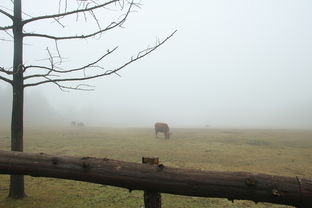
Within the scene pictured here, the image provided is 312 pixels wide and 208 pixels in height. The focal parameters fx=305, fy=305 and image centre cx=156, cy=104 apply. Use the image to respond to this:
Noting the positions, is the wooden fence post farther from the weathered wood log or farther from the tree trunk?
the tree trunk

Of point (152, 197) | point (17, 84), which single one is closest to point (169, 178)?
point (152, 197)

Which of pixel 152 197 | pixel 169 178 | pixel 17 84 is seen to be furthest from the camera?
pixel 17 84

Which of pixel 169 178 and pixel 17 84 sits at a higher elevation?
pixel 17 84

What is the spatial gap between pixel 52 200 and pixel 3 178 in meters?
3.19

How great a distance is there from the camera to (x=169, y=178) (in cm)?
384

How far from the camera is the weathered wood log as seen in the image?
3.49 m

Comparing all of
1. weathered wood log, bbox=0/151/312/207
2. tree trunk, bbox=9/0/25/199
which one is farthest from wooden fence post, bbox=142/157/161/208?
tree trunk, bbox=9/0/25/199

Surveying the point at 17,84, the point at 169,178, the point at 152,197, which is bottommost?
the point at 152,197

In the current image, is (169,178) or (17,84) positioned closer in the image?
(169,178)

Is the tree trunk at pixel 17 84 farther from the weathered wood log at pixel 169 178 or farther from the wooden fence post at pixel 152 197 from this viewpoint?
the wooden fence post at pixel 152 197

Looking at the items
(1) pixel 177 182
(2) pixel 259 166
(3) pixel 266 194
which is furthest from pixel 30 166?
(2) pixel 259 166

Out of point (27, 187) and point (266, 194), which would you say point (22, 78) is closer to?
point (27, 187)

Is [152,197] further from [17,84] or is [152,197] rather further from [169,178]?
[17,84]

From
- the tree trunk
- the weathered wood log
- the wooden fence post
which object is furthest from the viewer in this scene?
the tree trunk
